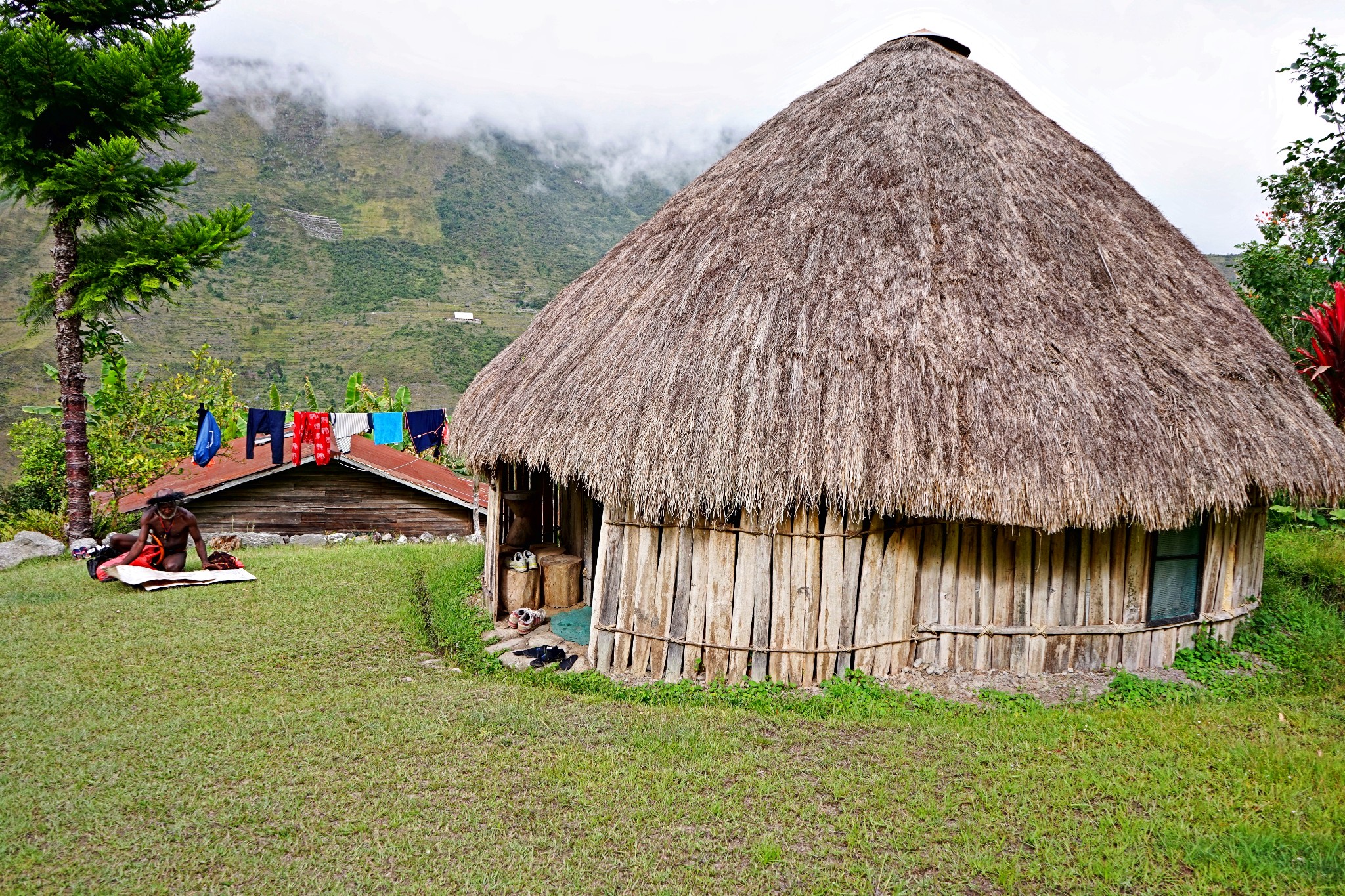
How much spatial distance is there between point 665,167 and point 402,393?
80092 mm

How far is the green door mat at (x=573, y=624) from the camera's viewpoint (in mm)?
7605

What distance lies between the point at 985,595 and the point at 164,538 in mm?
9644

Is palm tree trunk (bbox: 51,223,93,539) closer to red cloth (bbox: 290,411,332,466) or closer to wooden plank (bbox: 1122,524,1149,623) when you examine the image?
red cloth (bbox: 290,411,332,466)

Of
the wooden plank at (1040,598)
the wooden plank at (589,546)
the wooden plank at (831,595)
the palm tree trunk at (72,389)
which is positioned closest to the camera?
the wooden plank at (831,595)

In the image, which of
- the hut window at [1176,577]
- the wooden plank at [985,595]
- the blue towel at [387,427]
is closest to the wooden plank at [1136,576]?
the hut window at [1176,577]

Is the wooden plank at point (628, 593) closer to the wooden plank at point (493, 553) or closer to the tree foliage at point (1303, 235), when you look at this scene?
the wooden plank at point (493, 553)

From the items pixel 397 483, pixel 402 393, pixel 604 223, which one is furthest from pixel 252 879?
pixel 604 223

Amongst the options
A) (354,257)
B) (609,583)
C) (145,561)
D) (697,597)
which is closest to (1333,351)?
(697,597)

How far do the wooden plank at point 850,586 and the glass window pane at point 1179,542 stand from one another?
288cm

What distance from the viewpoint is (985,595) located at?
21.5ft

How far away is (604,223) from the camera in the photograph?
199ft

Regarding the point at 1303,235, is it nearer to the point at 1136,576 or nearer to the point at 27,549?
the point at 1136,576

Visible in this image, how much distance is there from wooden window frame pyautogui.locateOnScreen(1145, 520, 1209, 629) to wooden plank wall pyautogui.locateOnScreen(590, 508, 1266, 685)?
0.07m

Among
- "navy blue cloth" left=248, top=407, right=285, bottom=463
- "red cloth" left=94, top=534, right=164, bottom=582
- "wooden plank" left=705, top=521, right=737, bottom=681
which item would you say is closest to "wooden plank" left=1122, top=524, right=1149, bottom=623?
"wooden plank" left=705, top=521, right=737, bottom=681
